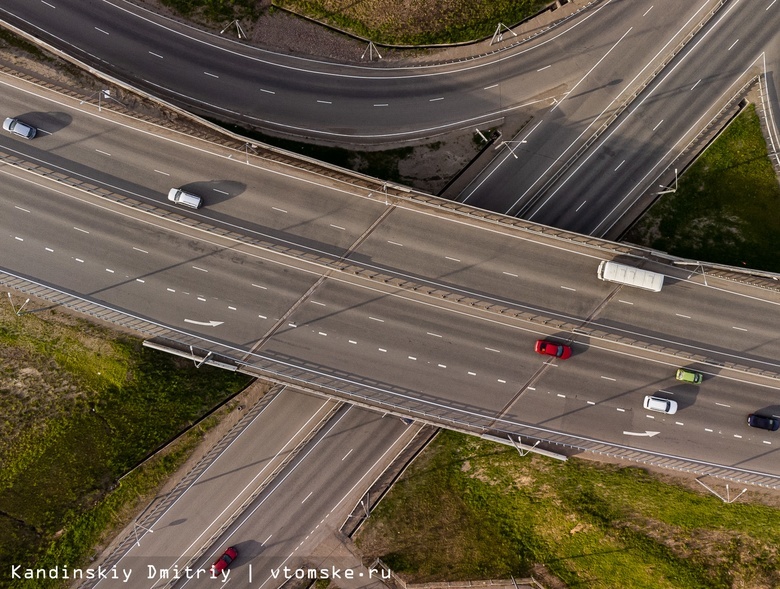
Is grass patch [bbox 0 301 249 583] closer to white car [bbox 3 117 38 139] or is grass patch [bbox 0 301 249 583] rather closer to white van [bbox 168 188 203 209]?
white van [bbox 168 188 203 209]

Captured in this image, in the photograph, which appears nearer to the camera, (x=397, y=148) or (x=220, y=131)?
(x=220, y=131)

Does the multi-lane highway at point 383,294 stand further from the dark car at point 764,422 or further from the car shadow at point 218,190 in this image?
the dark car at point 764,422

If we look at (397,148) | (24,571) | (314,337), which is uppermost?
(397,148)

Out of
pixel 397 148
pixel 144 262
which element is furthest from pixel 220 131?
pixel 397 148

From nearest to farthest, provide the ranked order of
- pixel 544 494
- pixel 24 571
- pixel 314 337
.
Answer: pixel 314 337
pixel 24 571
pixel 544 494

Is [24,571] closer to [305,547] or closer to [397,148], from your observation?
[305,547]

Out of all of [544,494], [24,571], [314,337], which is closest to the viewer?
[314,337]

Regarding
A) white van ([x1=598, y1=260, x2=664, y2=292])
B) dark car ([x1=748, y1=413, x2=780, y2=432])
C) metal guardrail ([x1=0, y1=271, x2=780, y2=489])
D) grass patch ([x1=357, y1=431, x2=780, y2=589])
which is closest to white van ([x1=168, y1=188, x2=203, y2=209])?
metal guardrail ([x1=0, y1=271, x2=780, y2=489])
